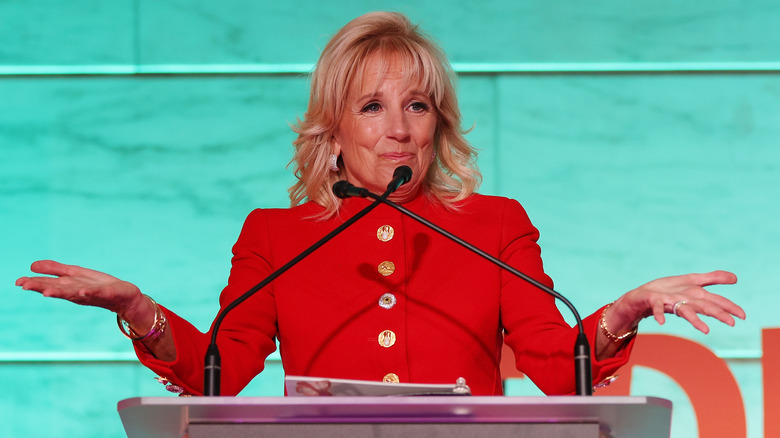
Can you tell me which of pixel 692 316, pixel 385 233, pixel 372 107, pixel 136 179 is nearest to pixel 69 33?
pixel 136 179

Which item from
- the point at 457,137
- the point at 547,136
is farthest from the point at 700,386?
the point at 457,137

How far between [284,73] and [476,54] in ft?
2.35

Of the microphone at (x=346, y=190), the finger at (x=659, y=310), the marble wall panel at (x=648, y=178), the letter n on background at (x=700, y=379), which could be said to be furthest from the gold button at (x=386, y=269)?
the marble wall panel at (x=648, y=178)

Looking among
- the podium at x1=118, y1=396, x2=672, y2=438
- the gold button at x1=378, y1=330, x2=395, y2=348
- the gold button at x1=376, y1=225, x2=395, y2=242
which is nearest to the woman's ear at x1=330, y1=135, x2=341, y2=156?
the gold button at x1=376, y1=225, x2=395, y2=242

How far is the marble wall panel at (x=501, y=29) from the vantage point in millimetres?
3477

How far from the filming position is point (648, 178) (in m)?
3.35

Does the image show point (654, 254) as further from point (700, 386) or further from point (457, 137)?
point (457, 137)

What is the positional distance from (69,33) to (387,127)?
1923 millimetres

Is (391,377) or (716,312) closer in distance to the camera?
(716,312)

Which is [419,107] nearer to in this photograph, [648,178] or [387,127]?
[387,127]

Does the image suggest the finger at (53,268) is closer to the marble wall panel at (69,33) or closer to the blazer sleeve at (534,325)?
the blazer sleeve at (534,325)

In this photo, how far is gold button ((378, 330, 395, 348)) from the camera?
2.01 metres

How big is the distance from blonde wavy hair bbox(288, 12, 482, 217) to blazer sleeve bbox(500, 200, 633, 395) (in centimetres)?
19

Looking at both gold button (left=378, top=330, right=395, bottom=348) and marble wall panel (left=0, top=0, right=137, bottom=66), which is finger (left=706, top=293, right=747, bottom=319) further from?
marble wall panel (left=0, top=0, right=137, bottom=66)
